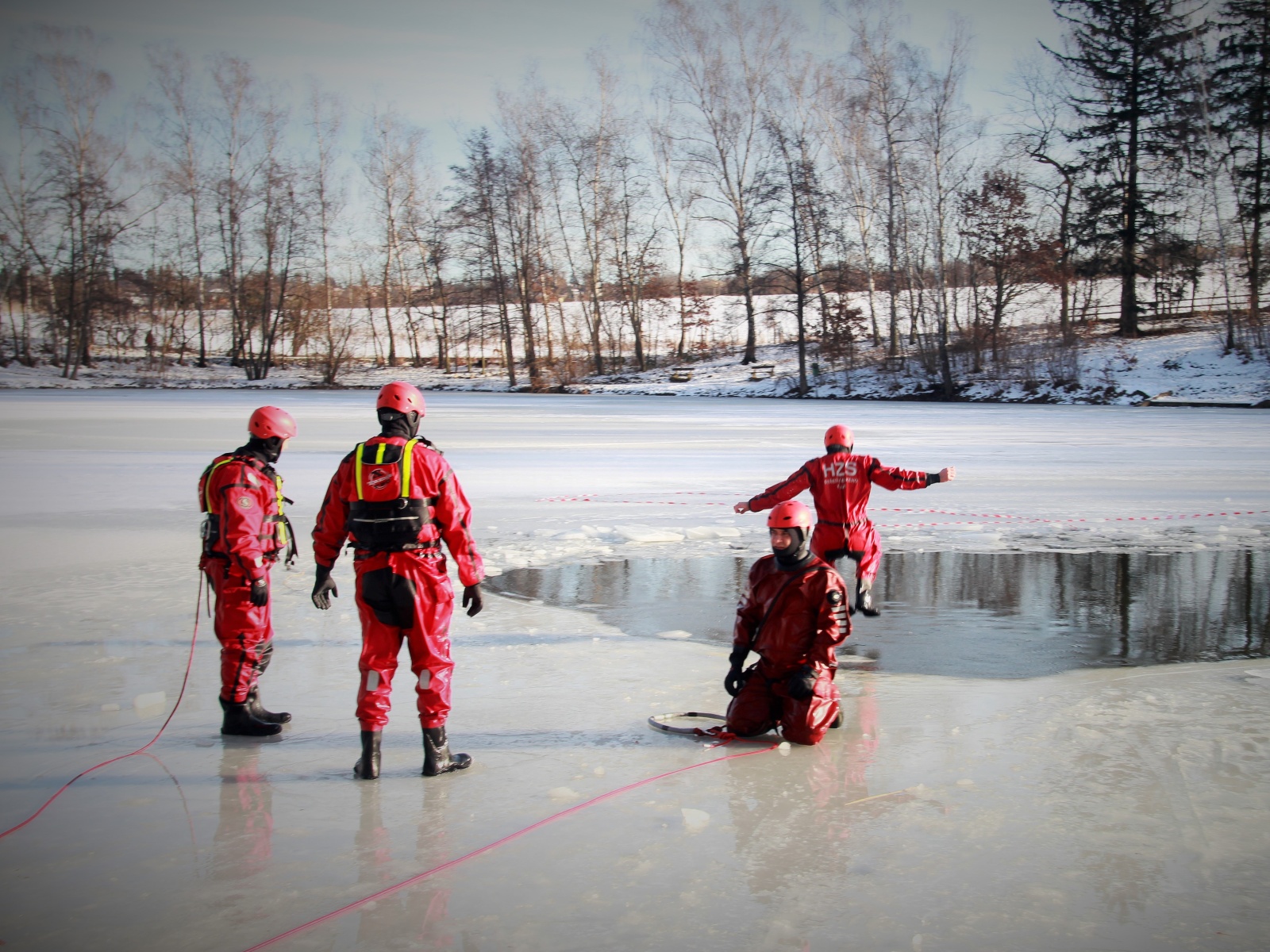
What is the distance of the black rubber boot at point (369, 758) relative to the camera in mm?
3975

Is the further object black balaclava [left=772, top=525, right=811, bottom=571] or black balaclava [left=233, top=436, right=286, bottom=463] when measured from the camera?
black balaclava [left=233, top=436, right=286, bottom=463]

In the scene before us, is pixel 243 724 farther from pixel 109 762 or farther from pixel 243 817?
pixel 243 817

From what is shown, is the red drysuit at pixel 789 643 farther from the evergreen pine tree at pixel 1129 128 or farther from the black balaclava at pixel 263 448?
the evergreen pine tree at pixel 1129 128

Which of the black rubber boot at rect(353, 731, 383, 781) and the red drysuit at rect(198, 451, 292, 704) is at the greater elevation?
the red drysuit at rect(198, 451, 292, 704)

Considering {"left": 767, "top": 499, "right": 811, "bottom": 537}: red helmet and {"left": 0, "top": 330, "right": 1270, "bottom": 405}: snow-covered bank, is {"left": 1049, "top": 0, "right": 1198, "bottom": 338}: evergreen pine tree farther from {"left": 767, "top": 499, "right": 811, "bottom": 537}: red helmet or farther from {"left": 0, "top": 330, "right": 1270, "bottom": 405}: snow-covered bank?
{"left": 767, "top": 499, "right": 811, "bottom": 537}: red helmet

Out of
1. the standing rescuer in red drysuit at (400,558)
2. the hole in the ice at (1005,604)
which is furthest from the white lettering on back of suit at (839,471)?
the standing rescuer in red drysuit at (400,558)

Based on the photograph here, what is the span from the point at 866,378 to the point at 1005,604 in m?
Result: 31.7

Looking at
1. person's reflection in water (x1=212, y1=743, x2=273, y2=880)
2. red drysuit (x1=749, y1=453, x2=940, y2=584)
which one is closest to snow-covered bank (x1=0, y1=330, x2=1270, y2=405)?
red drysuit (x1=749, y1=453, x2=940, y2=584)

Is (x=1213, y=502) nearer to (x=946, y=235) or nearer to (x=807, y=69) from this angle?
(x=946, y=235)

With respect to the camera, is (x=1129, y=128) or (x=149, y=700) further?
(x=1129, y=128)

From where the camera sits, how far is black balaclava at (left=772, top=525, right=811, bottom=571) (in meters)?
4.37

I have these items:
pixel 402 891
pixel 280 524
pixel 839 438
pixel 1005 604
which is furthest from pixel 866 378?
pixel 402 891

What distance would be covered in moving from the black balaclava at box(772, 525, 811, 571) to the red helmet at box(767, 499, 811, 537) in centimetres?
1

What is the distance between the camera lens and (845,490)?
6453 mm
